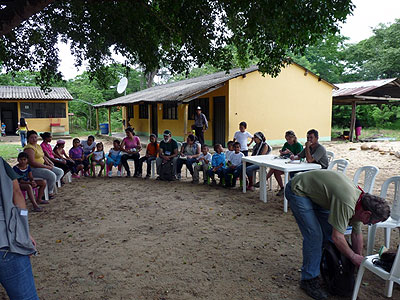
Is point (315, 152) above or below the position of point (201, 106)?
below

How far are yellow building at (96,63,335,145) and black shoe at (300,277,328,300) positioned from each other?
387 inches

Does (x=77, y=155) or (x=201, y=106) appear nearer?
(x=77, y=155)

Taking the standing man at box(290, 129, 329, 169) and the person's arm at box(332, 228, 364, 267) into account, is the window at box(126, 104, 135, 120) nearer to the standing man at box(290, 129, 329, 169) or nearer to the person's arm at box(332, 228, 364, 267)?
the standing man at box(290, 129, 329, 169)

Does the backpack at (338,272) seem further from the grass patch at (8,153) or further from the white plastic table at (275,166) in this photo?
the grass patch at (8,153)

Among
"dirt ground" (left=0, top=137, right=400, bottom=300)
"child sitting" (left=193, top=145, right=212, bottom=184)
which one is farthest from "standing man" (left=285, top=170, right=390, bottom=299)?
"child sitting" (left=193, top=145, right=212, bottom=184)

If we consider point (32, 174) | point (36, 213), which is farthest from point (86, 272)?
point (32, 174)

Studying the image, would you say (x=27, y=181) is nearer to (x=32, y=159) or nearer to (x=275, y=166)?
(x=32, y=159)

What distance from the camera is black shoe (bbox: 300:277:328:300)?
3076 mm

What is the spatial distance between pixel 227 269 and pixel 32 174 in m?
4.51

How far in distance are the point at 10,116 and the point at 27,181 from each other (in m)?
23.1

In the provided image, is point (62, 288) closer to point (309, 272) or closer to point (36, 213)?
point (309, 272)

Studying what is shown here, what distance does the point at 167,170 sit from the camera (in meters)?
8.43

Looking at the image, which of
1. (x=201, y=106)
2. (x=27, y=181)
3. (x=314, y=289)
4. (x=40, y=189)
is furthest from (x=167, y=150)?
(x=201, y=106)

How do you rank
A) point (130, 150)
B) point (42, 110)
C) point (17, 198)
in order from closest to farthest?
point (17, 198) → point (130, 150) → point (42, 110)
